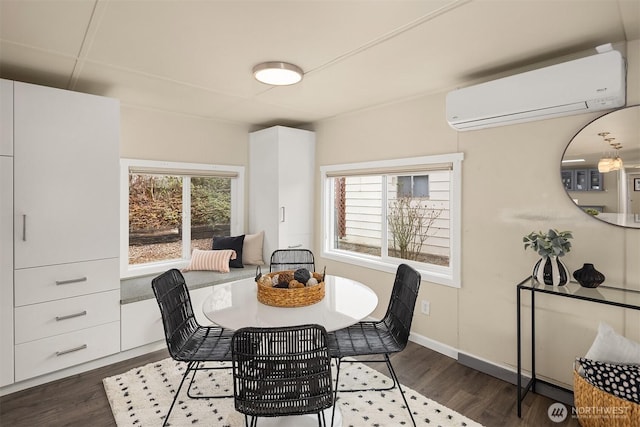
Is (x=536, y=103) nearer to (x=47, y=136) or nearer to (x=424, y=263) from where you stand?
(x=424, y=263)

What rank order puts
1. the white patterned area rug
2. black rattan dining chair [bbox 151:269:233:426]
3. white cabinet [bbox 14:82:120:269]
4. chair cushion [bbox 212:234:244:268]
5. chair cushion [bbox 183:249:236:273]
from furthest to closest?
1. chair cushion [bbox 212:234:244:268]
2. chair cushion [bbox 183:249:236:273]
3. white cabinet [bbox 14:82:120:269]
4. the white patterned area rug
5. black rattan dining chair [bbox 151:269:233:426]

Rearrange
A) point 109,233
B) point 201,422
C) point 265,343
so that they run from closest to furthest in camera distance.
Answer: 1. point 265,343
2. point 201,422
3. point 109,233

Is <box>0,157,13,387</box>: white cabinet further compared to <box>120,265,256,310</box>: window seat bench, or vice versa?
<box>120,265,256,310</box>: window seat bench

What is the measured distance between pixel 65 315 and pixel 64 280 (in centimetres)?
27

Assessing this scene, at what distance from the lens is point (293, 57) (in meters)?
2.19

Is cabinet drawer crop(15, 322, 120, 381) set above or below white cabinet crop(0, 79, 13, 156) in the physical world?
below

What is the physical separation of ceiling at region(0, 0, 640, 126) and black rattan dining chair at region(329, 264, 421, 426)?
4.62 feet

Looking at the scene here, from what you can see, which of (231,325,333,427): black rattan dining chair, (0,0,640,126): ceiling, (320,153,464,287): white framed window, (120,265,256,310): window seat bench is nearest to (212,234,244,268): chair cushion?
(120,265,256,310): window seat bench

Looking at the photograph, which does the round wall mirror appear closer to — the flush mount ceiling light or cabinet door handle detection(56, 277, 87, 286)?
the flush mount ceiling light

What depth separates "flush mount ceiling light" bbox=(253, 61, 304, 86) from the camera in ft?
7.43

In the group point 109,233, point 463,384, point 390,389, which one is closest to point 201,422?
point 390,389

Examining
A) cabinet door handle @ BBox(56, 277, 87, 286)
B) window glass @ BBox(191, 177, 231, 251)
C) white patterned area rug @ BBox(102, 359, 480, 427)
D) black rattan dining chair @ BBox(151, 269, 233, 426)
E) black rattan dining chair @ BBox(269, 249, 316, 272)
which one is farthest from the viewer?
window glass @ BBox(191, 177, 231, 251)

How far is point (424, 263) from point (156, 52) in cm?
277

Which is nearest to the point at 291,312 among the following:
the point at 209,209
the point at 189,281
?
the point at 189,281
